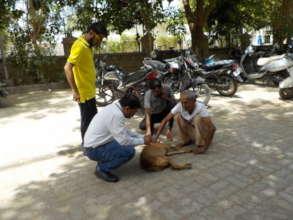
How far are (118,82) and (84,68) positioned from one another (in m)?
3.33

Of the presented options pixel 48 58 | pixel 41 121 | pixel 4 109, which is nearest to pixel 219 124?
pixel 41 121

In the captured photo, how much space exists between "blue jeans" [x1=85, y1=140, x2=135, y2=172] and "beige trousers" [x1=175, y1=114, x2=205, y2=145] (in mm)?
1074

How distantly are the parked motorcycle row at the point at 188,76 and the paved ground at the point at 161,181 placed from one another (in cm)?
162

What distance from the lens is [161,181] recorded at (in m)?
3.34

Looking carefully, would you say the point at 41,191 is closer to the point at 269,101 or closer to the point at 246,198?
the point at 246,198

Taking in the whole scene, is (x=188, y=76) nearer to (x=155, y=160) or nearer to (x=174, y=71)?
(x=174, y=71)

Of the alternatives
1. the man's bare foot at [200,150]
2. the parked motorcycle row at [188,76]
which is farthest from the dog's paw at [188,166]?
the parked motorcycle row at [188,76]

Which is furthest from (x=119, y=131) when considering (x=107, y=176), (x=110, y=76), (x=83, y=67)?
(x=110, y=76)

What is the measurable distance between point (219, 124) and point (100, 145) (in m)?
2.88

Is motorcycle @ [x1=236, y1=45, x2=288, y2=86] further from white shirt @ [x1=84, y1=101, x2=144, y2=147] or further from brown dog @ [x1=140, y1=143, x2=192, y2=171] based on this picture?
white shirt @ [x1=84, y1=101, x2=144, y2=147]

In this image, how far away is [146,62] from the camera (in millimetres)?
7148

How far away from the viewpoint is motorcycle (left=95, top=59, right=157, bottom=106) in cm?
641

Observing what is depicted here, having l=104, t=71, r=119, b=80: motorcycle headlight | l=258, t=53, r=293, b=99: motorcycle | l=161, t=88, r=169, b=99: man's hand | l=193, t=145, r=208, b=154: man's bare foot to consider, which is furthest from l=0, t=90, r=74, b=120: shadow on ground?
l=258, t=53, r=293, b=99: motorcycle

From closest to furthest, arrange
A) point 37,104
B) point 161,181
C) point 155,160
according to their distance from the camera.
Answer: point 161,181 < point 155,160 < point 37,104
